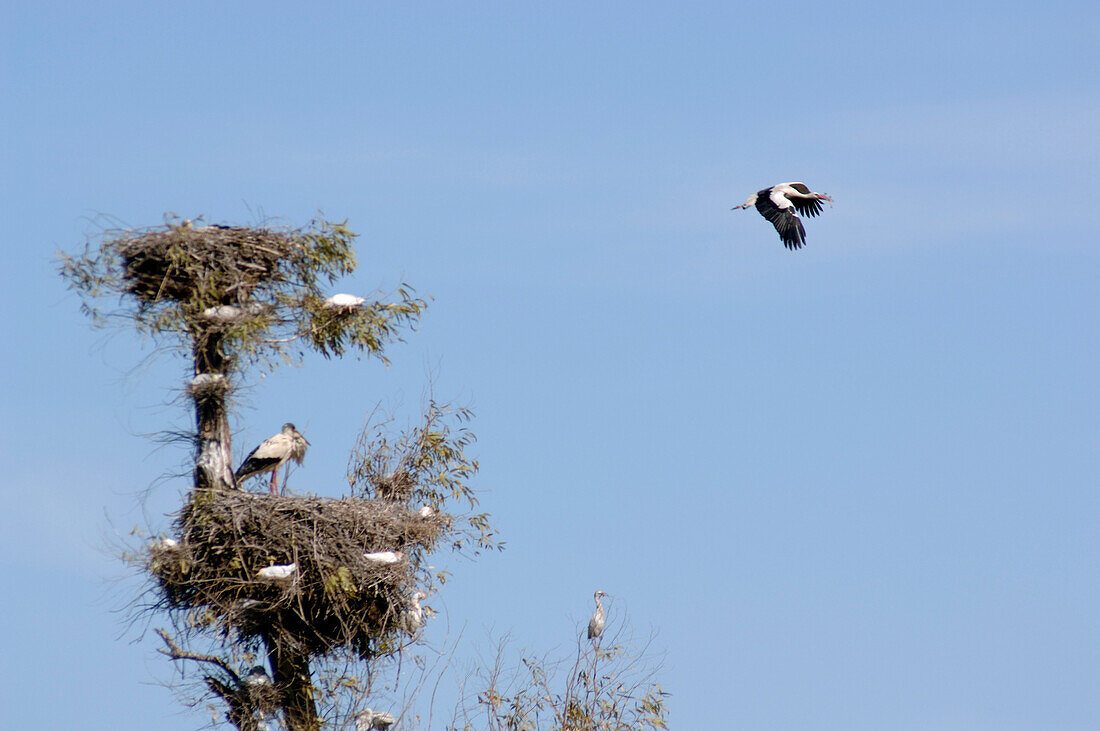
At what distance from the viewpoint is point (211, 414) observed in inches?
569

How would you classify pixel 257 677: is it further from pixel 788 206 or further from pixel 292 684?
pixel 788 206

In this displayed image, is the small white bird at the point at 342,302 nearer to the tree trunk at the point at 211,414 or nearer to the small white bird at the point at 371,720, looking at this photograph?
the tree trunk at the point at 211,414

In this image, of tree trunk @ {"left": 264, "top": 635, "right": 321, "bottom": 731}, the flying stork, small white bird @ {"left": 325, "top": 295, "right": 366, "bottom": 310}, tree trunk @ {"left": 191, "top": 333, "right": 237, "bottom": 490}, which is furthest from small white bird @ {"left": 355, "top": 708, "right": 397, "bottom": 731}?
the flying stork

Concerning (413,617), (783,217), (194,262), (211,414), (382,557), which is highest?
(783,217)

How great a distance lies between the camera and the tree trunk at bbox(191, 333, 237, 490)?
46.7 feet

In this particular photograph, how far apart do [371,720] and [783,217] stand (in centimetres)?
827

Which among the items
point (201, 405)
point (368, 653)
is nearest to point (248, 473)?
point (201, 405)

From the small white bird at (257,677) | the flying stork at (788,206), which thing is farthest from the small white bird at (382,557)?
the flying stork at (788,206)

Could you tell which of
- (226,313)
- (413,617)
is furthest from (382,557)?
(226,313)

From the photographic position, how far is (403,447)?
52.1 feet

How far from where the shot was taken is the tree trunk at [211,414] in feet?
46.7

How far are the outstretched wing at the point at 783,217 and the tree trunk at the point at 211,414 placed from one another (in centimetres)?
762

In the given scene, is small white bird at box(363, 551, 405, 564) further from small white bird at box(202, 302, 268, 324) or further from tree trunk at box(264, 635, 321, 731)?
small white bird at box(202, 302, 268, 324)

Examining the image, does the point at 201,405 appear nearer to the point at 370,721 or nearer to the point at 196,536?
the point at 196,536
